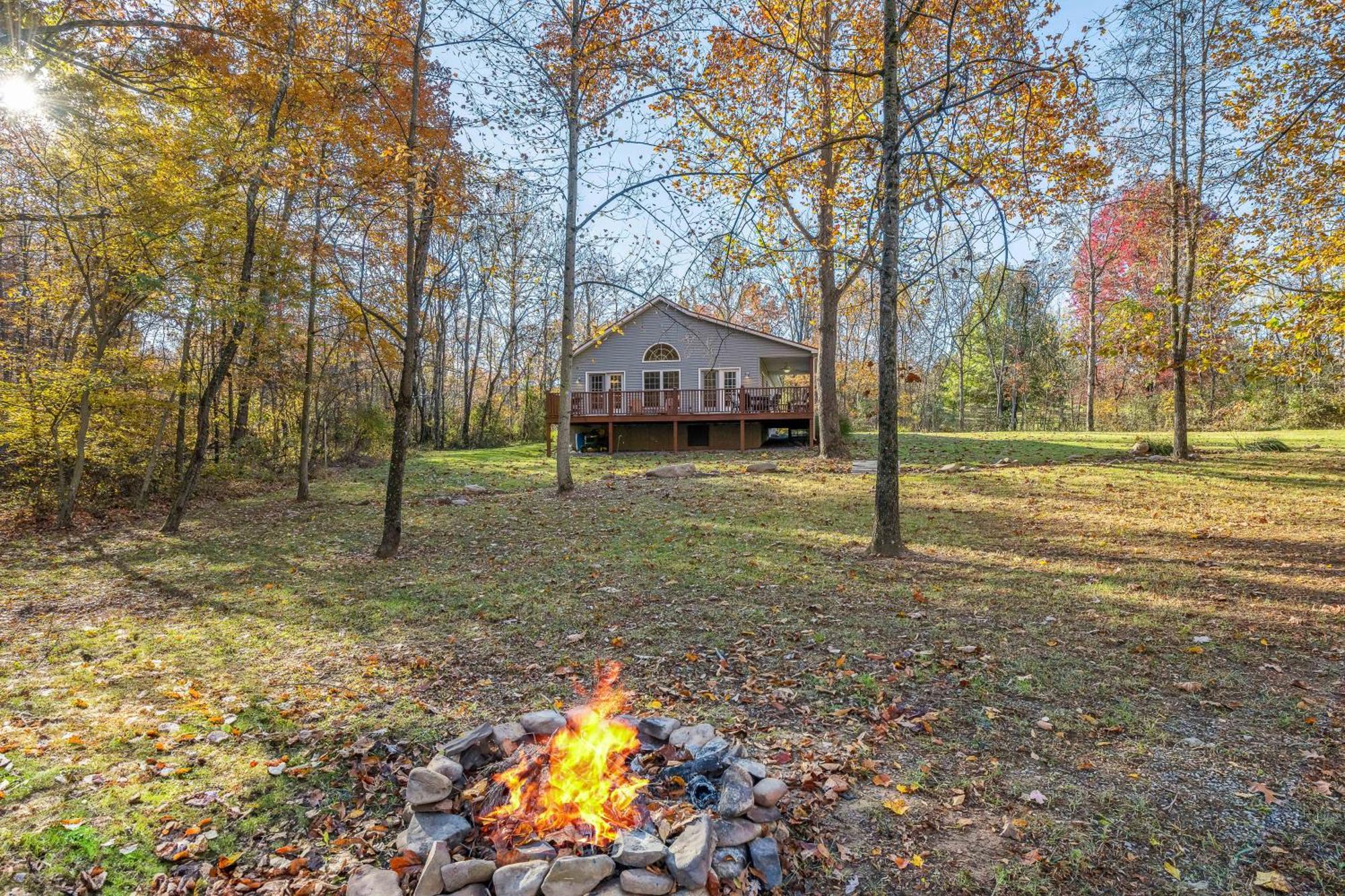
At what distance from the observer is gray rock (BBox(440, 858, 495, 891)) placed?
2080mm

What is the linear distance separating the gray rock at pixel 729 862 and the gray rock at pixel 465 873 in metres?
0.81

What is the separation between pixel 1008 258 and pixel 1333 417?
2219 cm

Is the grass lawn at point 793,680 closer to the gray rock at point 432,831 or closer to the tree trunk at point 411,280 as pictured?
the gray rock at point 432,831

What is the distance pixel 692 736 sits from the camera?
2.92 metres

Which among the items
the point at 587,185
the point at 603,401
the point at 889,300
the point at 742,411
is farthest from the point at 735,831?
the point at 603,401

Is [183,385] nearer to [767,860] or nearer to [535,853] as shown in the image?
[535,853]

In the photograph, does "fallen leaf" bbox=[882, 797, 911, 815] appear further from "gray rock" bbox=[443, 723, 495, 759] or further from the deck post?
the deck post

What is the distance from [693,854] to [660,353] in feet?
66.5

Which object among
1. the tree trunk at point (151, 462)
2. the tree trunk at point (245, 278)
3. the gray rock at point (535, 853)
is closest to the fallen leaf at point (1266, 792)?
the gray rock at point (535, 853)

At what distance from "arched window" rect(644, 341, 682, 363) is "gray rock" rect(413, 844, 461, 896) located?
20003 millimetres

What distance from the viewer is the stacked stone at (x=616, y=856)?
2049 mm

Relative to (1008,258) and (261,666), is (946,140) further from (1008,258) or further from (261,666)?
(261,666)

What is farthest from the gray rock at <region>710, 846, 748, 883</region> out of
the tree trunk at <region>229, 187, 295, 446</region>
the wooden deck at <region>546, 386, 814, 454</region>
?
the wooden deck at <region>546, 386, 814, 454</region>

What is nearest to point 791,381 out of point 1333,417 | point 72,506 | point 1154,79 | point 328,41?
point 1333,417
